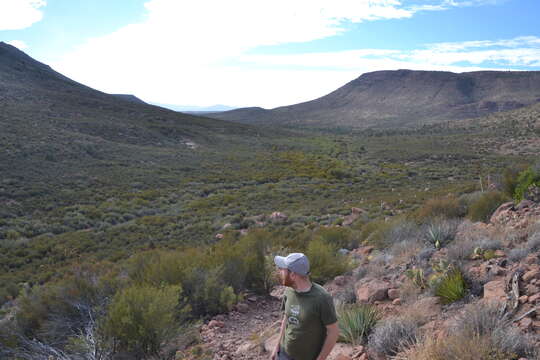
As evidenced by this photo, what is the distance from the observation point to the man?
3.34m

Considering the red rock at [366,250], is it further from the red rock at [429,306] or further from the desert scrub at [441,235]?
the red rock at [429,306]

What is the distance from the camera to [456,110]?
11456 cm

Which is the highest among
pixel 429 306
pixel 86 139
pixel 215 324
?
pixel 86 139

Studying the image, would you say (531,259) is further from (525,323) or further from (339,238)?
(339,238)

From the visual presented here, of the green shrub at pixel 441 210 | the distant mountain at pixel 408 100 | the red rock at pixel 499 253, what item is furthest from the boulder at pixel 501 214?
the distant mountain at pixel 408 100

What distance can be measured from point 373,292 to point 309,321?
9.73ft

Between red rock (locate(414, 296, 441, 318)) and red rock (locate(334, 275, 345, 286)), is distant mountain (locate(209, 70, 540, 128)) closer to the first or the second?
red rock (locate(334, 275, 345, 286))

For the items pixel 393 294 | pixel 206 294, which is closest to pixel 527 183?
pixel 393 294

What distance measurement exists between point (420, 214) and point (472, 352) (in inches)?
333

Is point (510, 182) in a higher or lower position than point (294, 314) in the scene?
lower

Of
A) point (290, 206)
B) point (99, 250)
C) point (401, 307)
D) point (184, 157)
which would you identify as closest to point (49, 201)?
point (99, 250)

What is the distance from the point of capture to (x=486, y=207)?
34.3ft

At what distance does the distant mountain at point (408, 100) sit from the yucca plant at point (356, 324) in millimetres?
103886

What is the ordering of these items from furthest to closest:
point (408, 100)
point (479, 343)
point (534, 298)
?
1. point (408, 100)
2. point (534, 298)
3. point (479, 343)
